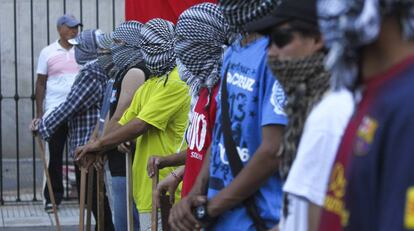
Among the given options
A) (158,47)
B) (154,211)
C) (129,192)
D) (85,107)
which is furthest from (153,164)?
(85,107)

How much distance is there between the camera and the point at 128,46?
24.1 ft

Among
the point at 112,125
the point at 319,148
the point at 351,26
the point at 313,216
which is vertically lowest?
the point at 112,125

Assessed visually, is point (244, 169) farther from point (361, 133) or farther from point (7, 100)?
point (7, 100)

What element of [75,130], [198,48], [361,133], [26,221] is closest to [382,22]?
[361,133]

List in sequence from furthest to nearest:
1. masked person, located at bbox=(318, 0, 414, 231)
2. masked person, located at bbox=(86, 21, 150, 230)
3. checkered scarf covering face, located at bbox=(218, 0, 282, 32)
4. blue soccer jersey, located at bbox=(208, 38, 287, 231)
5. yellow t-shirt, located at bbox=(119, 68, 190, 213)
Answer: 1. masked person, located at bbox=(86, 21, 150, 230)
2. yellow t-shirt, located at bbox=(119, 68, 190, 213)
3. checkered scarf covering face, located at bbox=(218, 0, 282, 32)
4. blue soccer jersey, located at bbox=(208, 38, 287, 231)
5. masked person, located at bbox=(318, 0, 414, 231)

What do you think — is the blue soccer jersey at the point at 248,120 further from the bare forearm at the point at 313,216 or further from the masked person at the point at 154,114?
the masked person at the point at 154,114

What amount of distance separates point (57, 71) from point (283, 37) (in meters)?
7.44

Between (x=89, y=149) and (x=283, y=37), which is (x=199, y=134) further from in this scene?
(x=89, y=149)

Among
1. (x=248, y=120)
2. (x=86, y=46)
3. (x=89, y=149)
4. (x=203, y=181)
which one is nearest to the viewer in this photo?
(x=248, y=120)

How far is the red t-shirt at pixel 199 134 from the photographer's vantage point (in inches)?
178

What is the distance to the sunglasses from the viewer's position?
316cm

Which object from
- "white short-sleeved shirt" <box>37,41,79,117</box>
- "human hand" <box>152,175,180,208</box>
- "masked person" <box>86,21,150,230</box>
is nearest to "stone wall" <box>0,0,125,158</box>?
"white short-sleeved shirt" <box>37,41,79,117</box>

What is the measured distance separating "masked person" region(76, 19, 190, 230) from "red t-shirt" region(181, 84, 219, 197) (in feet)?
4.94

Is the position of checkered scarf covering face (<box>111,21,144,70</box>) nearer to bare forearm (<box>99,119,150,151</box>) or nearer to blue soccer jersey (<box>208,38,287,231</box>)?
bare forearm (<box>99,119,150,151</box>)
